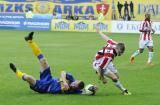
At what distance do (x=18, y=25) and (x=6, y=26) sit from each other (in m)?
1.39

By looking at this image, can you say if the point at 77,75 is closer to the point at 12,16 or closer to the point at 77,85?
the point at 77,85

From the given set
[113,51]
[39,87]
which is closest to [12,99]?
[39,87]

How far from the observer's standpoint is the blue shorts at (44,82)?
1388cm

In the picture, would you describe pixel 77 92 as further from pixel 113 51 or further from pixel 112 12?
pixel 112 12

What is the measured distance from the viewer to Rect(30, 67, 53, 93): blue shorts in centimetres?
1388

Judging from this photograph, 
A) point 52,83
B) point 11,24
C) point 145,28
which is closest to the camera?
point 52,83

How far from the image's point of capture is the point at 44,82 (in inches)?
546

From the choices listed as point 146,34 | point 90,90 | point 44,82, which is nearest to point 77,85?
point 90,90

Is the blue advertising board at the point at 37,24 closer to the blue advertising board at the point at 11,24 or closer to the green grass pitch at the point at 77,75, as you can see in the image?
the blue advertising board at the point at 11,24

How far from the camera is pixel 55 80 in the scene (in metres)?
14.0

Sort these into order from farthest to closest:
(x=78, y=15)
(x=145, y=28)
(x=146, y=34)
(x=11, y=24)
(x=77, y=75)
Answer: (x=78, y=15)
(x=11, y=24)
(x=146, y=34)
(x=145, y=28)
(x=77, y=75)

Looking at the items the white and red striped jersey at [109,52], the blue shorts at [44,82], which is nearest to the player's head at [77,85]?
the blue shorts at [44,82]

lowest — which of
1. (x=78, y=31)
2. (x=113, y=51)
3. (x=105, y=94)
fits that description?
(x=78, y=31)

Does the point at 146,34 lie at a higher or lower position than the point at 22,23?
higher
